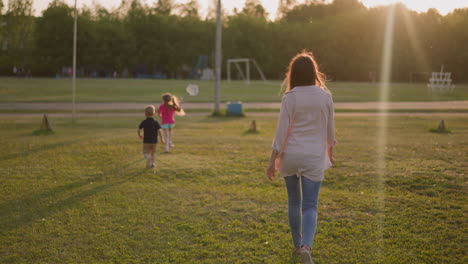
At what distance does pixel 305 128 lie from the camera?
→ 3.99 meters

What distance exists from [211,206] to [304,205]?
91.5 inches

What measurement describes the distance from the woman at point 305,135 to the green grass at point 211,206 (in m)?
0.85

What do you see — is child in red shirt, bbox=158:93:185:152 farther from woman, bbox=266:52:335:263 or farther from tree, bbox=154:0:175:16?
tree, bbox=154:0:175:16

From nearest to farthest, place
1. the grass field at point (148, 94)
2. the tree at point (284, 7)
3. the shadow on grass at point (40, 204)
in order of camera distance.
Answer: the shadow on grass at point (40, 204)
the grass field at point (148, 94)
the tree at point (284, 7)

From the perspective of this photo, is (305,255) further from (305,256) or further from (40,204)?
(40,204)

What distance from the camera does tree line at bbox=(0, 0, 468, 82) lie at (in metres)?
66.8

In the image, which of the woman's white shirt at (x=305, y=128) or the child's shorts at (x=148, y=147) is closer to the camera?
the woman's white shirt at (x=305, y=128)

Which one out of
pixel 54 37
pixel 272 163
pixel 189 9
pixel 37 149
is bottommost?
pixel 37 149

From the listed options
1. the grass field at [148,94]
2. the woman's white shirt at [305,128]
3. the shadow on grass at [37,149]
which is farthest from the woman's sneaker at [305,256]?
the grass field at [148,94]

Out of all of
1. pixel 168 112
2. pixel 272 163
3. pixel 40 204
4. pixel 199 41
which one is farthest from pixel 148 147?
pixel 199 41

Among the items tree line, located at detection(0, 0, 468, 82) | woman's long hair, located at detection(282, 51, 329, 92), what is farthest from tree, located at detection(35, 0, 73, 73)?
woman's long hair, located at detection(282, 51, 329, 92)

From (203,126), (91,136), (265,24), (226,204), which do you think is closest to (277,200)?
(226,204)

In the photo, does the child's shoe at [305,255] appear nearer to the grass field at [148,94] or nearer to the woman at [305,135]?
the woman at [305,135]

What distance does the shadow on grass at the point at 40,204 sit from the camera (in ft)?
17.9
